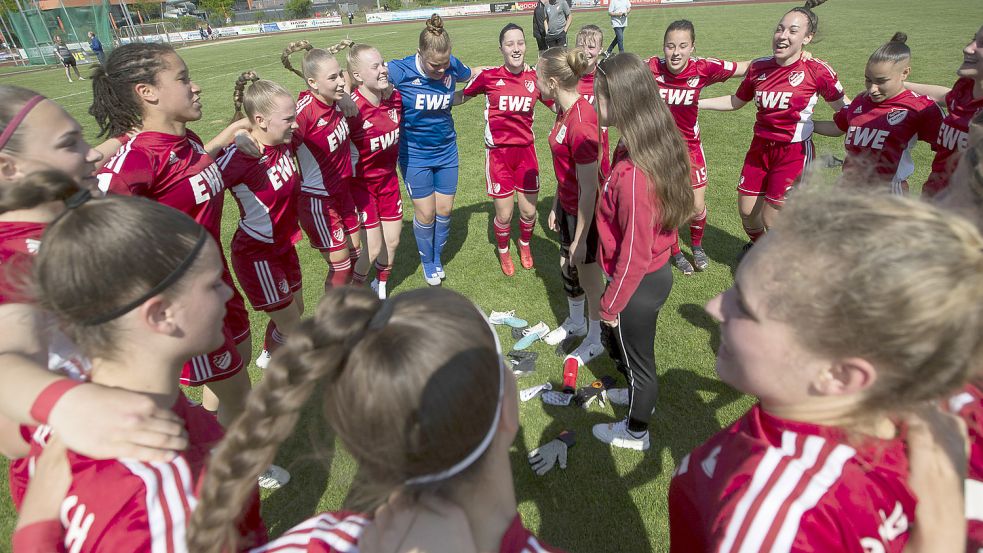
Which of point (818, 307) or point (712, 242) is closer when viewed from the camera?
point (818, 307)

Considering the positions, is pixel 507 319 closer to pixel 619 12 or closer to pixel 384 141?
pixel 384 141

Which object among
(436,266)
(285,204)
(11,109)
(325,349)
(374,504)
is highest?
(11,109)

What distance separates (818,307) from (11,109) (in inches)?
108

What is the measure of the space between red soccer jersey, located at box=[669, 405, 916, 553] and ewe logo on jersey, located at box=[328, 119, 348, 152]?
3.98 m

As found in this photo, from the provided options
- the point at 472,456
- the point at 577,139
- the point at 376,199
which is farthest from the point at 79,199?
the point at 376,199

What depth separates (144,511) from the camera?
1.09 meters

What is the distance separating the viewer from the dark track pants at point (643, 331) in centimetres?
265

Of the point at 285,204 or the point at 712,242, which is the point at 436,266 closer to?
the point at 285,204

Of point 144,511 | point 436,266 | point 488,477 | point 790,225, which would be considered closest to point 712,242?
point 436,266

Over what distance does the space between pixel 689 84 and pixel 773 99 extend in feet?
2.88

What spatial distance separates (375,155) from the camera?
4.86m

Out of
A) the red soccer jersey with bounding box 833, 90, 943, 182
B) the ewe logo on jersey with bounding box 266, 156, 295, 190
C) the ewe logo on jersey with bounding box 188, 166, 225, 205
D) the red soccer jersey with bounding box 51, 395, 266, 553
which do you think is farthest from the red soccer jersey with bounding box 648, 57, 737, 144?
the red soccer jersey with bounding box 51, 395, 266, 553

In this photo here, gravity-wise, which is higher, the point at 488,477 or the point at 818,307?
the point at 818,307

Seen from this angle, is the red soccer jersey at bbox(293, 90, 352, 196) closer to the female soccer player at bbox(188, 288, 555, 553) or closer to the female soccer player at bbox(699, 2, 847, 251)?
the female soccer player at bbox(188, 288, 555, 553)
